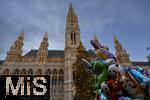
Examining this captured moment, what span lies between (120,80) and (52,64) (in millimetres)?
45839

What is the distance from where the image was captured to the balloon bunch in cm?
946

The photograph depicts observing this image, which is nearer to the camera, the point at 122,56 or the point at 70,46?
the point at 70,46

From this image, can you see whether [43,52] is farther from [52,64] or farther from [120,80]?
[120,80]

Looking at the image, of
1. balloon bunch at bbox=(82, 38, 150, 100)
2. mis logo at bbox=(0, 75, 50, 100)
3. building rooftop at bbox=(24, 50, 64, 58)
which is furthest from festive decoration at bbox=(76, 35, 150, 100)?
building rooftop at bbox=(24, 50, 64, 58)

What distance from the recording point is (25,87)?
9336mm

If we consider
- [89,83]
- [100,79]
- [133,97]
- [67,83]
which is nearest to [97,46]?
[100,79]

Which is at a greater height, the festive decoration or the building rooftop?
the building rooftop

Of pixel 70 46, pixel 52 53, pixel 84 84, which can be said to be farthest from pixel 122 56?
pixel 84 84

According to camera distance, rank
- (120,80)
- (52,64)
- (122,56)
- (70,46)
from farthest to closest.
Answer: (122,56), (70,46), (52,64), (120,80)

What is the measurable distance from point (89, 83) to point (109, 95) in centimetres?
1362

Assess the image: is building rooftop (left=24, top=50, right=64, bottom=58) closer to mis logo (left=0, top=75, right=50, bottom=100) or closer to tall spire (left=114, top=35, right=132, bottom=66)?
tall spire (left=114, top=35, right=132, bottom=66)

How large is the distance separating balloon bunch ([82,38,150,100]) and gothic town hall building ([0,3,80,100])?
37.3 meters

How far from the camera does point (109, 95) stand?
1112 centimetres

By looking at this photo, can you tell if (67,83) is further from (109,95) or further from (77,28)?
(109,95)
